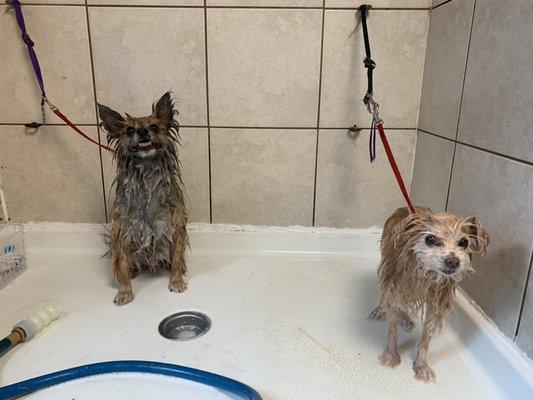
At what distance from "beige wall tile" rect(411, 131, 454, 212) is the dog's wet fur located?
85 cm

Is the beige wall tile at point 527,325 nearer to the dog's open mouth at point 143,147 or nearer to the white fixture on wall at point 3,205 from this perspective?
the dog's open mouth at point 143,147

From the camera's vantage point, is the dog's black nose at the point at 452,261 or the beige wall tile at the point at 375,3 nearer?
the dog's black nose at the point at 452,261

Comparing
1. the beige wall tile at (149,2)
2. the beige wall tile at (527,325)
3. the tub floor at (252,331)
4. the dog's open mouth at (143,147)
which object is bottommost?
the tub floor at (252,331)

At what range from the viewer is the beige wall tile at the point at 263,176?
1.52m

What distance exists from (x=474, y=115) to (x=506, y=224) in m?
0.33

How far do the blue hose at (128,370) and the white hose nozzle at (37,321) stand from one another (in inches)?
8.7

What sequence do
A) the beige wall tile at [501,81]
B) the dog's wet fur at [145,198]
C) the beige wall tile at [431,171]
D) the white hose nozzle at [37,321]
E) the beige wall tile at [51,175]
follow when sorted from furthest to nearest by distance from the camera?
the beige wall tile at [51,175] → the beige wall tile at [431,171] → the dog's wet fur at [145,198] → the white hose nozzle at [37,321] → the beige wall tile at [501,81]

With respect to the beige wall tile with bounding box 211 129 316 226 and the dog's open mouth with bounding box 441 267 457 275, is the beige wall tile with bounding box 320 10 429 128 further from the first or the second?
the dog's open mouth with bounding box 441 267 457 275

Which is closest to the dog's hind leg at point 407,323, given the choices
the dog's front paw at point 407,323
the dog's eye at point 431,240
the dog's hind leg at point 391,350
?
the dog's front paw at point 407,323

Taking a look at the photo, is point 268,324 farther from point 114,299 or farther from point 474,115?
point 474,115

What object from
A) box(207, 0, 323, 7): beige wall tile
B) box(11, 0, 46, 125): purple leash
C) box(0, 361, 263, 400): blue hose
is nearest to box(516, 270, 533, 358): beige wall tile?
box(0, 361, 263, 400): blue hose

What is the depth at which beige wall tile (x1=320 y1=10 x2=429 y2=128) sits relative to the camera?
4.61 ft

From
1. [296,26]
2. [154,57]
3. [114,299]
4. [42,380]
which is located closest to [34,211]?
[114,299]

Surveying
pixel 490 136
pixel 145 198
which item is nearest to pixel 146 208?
pixel 145 198
